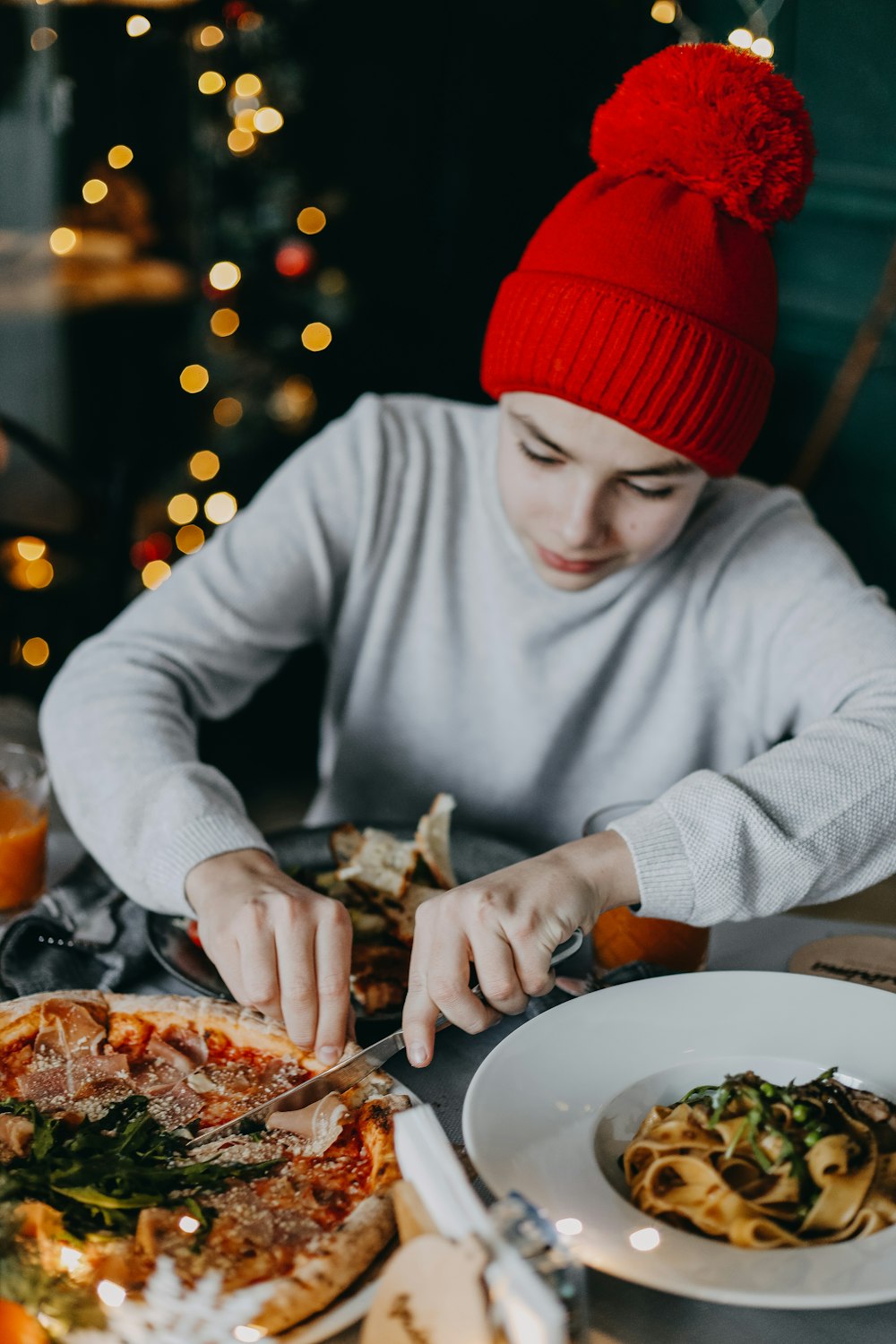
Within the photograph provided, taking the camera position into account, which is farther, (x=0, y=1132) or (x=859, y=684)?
(x=859, y=684)

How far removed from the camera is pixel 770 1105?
30.6 inches

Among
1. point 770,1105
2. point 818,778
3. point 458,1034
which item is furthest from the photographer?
point 818,778

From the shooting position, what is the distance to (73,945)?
1036mm

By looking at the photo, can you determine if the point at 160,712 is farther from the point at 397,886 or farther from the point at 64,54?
the point at 64,54

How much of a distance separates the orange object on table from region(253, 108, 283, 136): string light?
2.82m

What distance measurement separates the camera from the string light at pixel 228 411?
349 centimetres

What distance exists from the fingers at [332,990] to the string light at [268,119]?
114 inches

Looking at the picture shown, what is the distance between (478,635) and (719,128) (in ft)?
2.25

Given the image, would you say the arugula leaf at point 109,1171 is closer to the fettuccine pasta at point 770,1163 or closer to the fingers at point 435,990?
the fingers at point 435,990

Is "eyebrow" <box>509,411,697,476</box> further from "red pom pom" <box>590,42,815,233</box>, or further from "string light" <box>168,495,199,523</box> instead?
"string light" <box>168,495,199,523</box>

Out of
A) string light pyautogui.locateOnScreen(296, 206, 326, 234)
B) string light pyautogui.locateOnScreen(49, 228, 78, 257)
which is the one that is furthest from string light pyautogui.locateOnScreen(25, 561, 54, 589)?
string light pyautogui.locateOnScreen(296, 206, 326, 234)

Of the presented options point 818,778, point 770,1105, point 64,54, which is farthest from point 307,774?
point 770,1105

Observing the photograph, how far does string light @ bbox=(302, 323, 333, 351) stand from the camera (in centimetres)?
339

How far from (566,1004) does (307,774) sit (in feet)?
8.70
